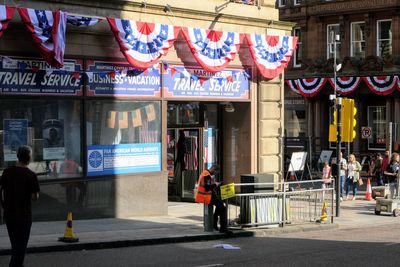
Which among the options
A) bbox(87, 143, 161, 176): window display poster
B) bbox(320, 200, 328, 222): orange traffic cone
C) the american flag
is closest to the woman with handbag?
bbox(320, 200, 328, 222): orange traffic cone

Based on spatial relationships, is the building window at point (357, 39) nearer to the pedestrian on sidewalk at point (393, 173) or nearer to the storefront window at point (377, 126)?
the storefront window at point (377, 126)

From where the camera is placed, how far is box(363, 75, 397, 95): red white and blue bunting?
36.3 m

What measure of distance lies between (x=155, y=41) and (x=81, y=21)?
232 centimetres

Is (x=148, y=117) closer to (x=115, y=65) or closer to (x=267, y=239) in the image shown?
(x=115, y=65)

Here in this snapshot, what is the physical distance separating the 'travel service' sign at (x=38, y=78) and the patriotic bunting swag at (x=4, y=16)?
3.09 feet

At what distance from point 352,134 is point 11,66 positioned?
1029cm

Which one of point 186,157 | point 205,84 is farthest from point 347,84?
point 205,84

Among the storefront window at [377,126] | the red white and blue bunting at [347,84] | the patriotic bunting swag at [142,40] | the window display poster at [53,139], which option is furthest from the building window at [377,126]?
the window display poster at [53,139]

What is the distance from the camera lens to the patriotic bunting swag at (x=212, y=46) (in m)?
18.0

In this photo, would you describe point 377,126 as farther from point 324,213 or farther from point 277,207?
point 277,207

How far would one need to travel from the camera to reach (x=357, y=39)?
39875 millimetres

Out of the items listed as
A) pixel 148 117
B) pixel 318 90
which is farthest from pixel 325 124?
pixel 148 117

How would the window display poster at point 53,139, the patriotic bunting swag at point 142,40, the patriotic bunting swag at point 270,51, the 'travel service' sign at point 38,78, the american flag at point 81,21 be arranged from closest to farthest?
the 'travel service' sign at point 38,78 → the american flag at point 81,21 → the window display poster at point 53,139 → the patriotic bunting swag at point 142,40 → the patriotic bunting swag at point 270,51

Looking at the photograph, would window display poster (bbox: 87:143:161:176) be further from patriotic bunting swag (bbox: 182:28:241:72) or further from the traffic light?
the traffic light
